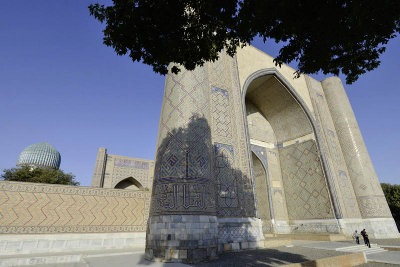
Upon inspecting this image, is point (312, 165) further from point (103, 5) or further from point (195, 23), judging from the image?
point (103, 5)

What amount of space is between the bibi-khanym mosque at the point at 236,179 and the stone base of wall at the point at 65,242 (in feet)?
0.16

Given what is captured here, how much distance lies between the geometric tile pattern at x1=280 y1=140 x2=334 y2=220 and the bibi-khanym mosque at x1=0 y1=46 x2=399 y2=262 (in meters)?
0.04

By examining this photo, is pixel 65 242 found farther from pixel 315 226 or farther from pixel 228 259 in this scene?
pixel 315 226

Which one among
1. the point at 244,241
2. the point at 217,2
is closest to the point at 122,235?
the point at 244,241

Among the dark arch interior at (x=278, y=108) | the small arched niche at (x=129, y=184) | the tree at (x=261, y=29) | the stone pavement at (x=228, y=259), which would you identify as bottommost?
the stone pavement at (x=228, y=259)

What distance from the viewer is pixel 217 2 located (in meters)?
2.45

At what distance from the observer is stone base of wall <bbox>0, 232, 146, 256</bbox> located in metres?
4.97

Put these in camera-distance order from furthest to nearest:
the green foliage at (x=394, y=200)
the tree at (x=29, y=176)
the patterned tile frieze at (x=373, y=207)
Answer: the green foliage at (x=394, y=200), the tree at (x=29, y=176), the patterned tile frieze at (x=373, y=207)

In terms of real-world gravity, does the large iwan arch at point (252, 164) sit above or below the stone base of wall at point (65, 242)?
above

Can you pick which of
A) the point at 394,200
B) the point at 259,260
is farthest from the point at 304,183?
the point at 394,200

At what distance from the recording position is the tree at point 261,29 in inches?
86.1

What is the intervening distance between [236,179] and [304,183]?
18.0ft

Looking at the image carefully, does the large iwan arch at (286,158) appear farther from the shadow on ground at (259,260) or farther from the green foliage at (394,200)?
the green foliage at (394,200)

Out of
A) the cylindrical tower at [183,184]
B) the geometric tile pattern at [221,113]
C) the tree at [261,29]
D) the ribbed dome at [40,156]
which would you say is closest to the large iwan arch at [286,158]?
the geometric tile pattern at [221,113]
